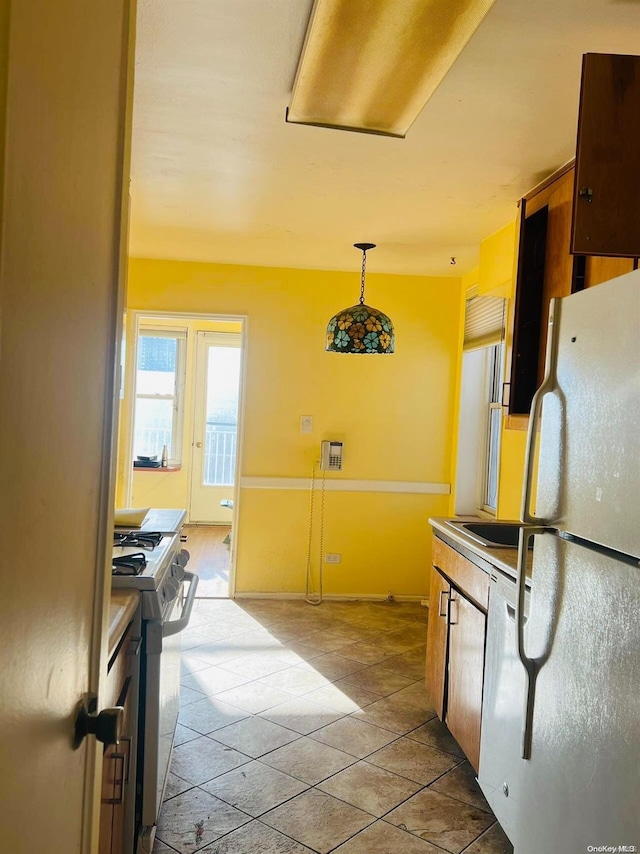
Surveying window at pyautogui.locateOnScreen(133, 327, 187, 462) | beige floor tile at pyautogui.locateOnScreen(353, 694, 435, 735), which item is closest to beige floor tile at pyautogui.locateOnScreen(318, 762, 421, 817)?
beige floor tile at pyautogui.locateOnScreen(353, 694, 435, 735)

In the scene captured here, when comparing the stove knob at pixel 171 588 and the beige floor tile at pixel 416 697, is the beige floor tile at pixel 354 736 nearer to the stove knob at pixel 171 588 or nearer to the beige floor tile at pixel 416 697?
the beige floor tile at pixel 416 697

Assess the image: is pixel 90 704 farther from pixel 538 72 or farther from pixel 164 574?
pixel 538 72

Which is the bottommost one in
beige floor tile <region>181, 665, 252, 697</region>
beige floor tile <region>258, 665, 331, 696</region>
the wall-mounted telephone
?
beige floor tile <region>181, 665, 252, 697</region>

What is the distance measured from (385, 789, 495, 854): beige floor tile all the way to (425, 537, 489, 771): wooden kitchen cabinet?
0.54 ft

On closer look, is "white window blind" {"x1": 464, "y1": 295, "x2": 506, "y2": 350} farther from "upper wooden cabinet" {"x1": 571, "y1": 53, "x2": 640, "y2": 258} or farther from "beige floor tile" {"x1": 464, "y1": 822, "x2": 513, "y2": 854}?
"beige floor tile" {"x1": 464, "y1": 822, "x2": 513, "y2": 854}

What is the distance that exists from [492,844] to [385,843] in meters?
0.36

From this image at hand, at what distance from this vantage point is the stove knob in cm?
206

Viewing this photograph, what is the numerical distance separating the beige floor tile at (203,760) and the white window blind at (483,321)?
9.38ft

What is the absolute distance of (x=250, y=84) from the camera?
2223 mm

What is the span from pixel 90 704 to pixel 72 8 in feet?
2.96

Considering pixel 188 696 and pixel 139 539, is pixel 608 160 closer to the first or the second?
pixel 139 539

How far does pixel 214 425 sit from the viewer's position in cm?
792

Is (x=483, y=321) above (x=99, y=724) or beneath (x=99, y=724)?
above

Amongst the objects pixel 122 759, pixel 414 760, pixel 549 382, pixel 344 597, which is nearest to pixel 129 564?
pixel 122 759
